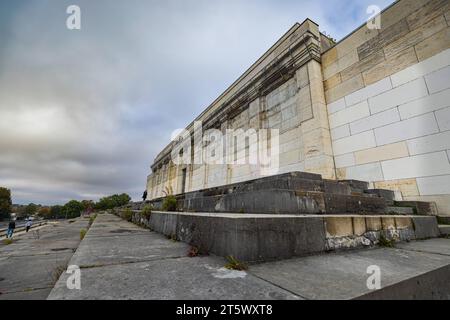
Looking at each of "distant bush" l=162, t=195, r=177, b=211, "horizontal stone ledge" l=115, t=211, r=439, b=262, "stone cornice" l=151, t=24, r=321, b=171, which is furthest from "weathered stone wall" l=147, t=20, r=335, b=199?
"distant bush" l=162, t=195, r=177, b=211

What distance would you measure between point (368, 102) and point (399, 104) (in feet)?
2.31

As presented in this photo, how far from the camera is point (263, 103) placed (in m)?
8.56

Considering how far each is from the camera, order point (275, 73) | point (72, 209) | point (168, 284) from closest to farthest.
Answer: point (168, 284) < point (275, 73) < point (72, 209)

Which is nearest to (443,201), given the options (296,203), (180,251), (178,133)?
(296,203)

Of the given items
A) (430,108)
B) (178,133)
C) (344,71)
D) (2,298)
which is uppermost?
(178,133)

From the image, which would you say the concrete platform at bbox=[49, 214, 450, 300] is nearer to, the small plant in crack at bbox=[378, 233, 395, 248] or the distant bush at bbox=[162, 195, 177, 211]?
the small plant in crack at bbox=[378, 233, 395, 248]

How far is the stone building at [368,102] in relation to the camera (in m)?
4.24

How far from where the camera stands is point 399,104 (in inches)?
186

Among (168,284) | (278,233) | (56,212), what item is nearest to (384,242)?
(278,233)

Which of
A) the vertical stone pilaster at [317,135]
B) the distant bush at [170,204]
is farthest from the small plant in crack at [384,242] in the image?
the distant bush at [170,204]

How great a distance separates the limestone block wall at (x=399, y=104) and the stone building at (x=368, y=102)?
2cm

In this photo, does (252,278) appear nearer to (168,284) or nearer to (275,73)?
(168,284)
